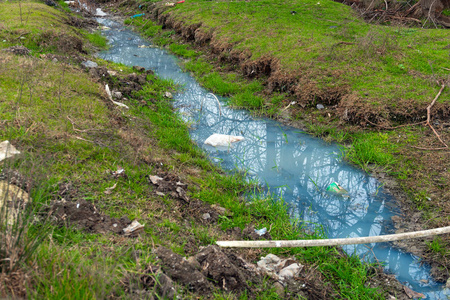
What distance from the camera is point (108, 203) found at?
10.2 ft

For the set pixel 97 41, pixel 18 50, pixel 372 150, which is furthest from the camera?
pixel 97 41

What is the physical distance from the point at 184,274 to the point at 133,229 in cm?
76

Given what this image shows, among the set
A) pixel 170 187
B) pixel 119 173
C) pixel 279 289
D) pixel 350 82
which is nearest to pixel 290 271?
pixel 279 289

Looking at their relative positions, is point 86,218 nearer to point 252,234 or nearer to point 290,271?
point 252,234

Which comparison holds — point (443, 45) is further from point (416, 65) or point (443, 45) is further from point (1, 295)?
point (1, 295)

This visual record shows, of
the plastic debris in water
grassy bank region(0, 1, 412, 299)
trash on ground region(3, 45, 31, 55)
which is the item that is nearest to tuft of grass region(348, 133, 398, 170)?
grassy bank region(0, 1, 412, 299)

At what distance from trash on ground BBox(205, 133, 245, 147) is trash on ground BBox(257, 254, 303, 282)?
2.60 meters

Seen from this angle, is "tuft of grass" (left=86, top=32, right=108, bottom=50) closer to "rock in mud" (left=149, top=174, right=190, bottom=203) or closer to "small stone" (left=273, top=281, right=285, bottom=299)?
"rock in mud" (left=149, top=174, right=190, bottom=203)

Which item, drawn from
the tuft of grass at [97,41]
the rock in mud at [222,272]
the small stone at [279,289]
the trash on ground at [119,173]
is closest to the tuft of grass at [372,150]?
the small stone at [279,289]

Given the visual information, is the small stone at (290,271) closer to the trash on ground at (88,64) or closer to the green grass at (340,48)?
the green grass at (340,48)

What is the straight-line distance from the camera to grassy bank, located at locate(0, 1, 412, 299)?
1782mm

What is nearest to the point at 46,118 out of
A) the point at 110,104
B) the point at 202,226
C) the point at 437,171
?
the point at 110,104

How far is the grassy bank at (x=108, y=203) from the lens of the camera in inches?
70.2

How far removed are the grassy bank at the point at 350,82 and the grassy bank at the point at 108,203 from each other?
1714mm
